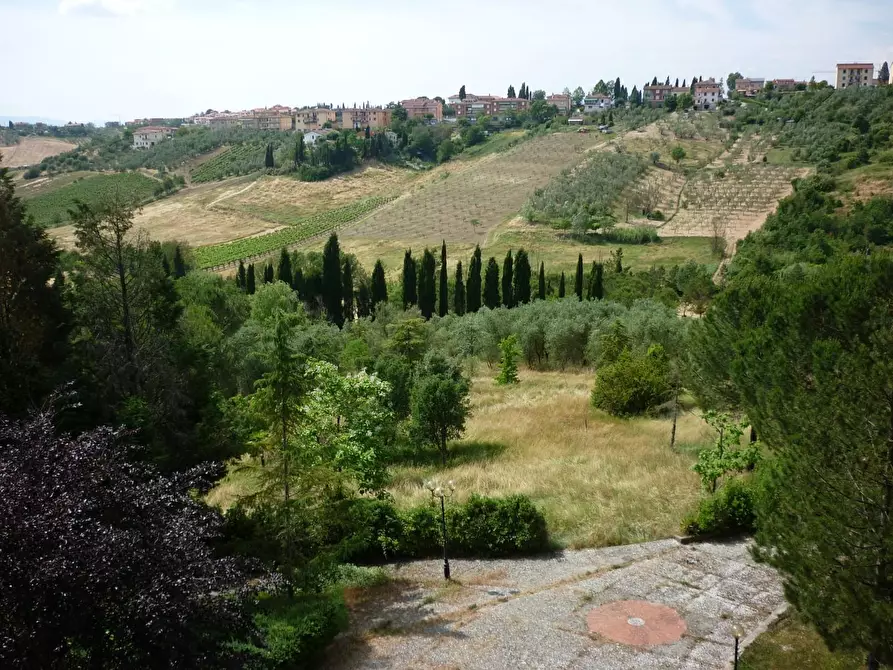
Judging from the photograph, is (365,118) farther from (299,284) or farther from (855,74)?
(299,284)

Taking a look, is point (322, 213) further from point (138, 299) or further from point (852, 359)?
point (852, 359)

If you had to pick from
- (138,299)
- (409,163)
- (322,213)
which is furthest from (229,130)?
(138,299)

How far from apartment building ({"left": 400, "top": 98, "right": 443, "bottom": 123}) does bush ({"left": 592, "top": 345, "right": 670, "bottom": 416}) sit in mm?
160905

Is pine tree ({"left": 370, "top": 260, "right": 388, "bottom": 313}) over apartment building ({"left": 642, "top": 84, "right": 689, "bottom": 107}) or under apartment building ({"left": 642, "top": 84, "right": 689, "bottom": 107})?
under

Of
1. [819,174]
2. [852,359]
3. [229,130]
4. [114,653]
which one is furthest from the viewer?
[229,130]


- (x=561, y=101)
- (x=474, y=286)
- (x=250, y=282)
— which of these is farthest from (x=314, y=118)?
(x=474, y=286)

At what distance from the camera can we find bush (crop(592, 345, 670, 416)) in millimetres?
26609

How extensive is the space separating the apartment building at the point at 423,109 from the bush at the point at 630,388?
161 metres

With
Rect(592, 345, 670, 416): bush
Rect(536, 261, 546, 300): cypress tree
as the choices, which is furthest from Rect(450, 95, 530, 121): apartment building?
Rect(592, 345, 670, 416): bush

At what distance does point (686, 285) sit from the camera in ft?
163

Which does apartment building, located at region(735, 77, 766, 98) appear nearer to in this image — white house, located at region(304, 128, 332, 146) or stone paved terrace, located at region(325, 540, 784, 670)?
white house, located at region(304, 128, 332, 146)

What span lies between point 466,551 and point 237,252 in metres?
69.8

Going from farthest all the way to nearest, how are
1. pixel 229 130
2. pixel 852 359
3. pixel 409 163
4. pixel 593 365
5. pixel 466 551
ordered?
1. pixel 229 130
2. pixel 409 163
3. pixel 593 365
4. pixel 466 551
5. pixel 852 359

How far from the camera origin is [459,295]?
2088 inches
